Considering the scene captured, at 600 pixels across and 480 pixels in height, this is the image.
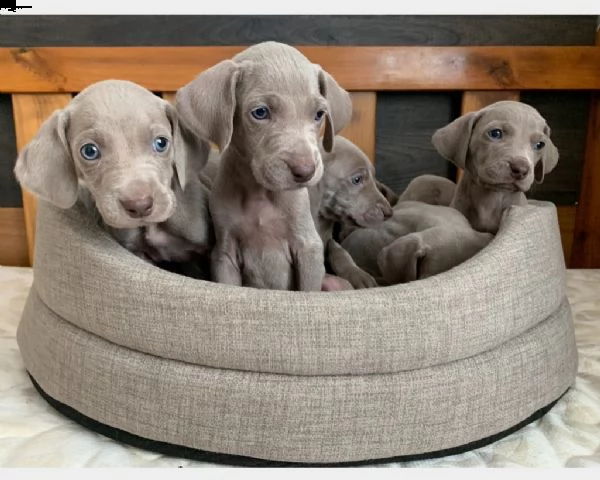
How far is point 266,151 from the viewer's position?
5.96 feet

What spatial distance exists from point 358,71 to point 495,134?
3.35 ft

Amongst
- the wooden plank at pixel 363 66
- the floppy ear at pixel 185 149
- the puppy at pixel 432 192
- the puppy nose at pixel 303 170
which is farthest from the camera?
the wooden plank at pixel 363 66

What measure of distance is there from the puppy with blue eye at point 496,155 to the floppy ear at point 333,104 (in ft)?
2.13

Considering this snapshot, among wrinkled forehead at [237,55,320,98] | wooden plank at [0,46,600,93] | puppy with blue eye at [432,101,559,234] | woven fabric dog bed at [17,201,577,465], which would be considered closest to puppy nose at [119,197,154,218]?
woven fabric dog bed at [17,201,577,465]

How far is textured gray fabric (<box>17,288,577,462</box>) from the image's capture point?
1.64m

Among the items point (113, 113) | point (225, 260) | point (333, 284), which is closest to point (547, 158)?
point (333, 284)

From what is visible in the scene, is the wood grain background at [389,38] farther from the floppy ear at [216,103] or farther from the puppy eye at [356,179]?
the floppy ear at [216,103]

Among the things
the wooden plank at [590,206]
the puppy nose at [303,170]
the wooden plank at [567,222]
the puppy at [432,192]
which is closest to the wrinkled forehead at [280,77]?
the puppy nose at [303,170]

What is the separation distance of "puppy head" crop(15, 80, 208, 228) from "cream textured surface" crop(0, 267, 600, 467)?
59 cm

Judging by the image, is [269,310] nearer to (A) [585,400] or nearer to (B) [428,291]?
(B) [428,291]

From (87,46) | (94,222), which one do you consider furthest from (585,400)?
(87,46)

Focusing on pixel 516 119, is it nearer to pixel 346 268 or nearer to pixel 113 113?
pixel 346 268

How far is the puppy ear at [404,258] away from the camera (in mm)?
2229

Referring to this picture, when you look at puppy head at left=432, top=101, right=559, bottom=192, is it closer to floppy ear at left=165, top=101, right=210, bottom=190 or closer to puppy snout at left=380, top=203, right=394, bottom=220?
puppy snout at left=380, top=203, right=394, bottom=220
